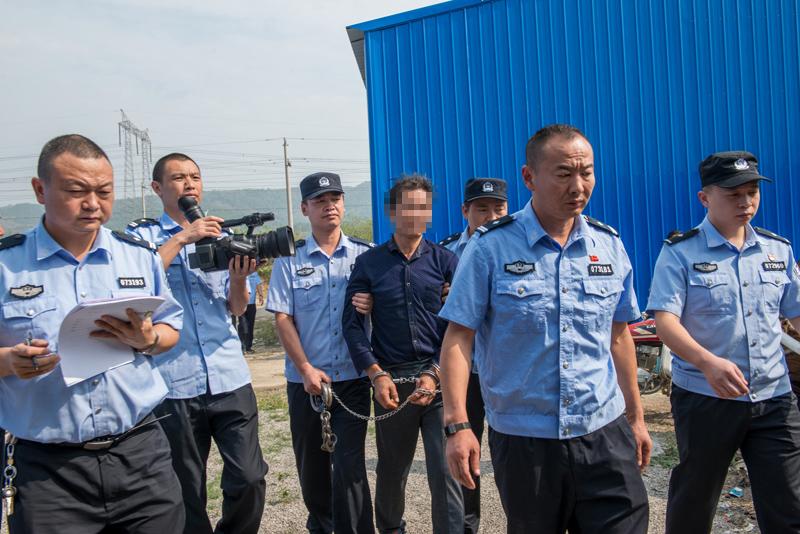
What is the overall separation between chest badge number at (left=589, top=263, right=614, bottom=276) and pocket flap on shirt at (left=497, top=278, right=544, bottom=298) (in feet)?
0.70

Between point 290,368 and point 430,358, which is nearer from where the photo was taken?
point 430,358

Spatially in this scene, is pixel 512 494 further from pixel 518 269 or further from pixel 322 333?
pixel 322 333

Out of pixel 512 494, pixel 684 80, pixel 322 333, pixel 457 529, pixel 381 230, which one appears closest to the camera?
pixel 512 494

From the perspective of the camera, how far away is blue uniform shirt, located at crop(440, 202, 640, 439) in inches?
97.3

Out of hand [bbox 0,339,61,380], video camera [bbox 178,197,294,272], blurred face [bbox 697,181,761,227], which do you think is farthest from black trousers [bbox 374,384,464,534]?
hand [bbox 0,339,61,380]

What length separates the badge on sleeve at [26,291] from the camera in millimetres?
2398

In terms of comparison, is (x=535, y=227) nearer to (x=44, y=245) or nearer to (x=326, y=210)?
(x=326, y=210)

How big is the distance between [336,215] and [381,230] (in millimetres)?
3042

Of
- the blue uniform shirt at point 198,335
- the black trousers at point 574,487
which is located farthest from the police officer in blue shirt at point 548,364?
the blue uniform shirt at point 198,335

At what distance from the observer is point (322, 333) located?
3.95m

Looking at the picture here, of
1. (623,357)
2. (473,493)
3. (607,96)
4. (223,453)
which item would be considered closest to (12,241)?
(223,453)

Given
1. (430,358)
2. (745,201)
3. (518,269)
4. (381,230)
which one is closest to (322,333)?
(430,358)

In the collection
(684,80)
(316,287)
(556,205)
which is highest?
(684,80)

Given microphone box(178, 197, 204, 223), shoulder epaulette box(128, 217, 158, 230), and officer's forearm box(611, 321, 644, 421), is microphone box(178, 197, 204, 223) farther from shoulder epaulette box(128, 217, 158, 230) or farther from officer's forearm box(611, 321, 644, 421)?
officer's forearm box(611, 321, 644, 421)
